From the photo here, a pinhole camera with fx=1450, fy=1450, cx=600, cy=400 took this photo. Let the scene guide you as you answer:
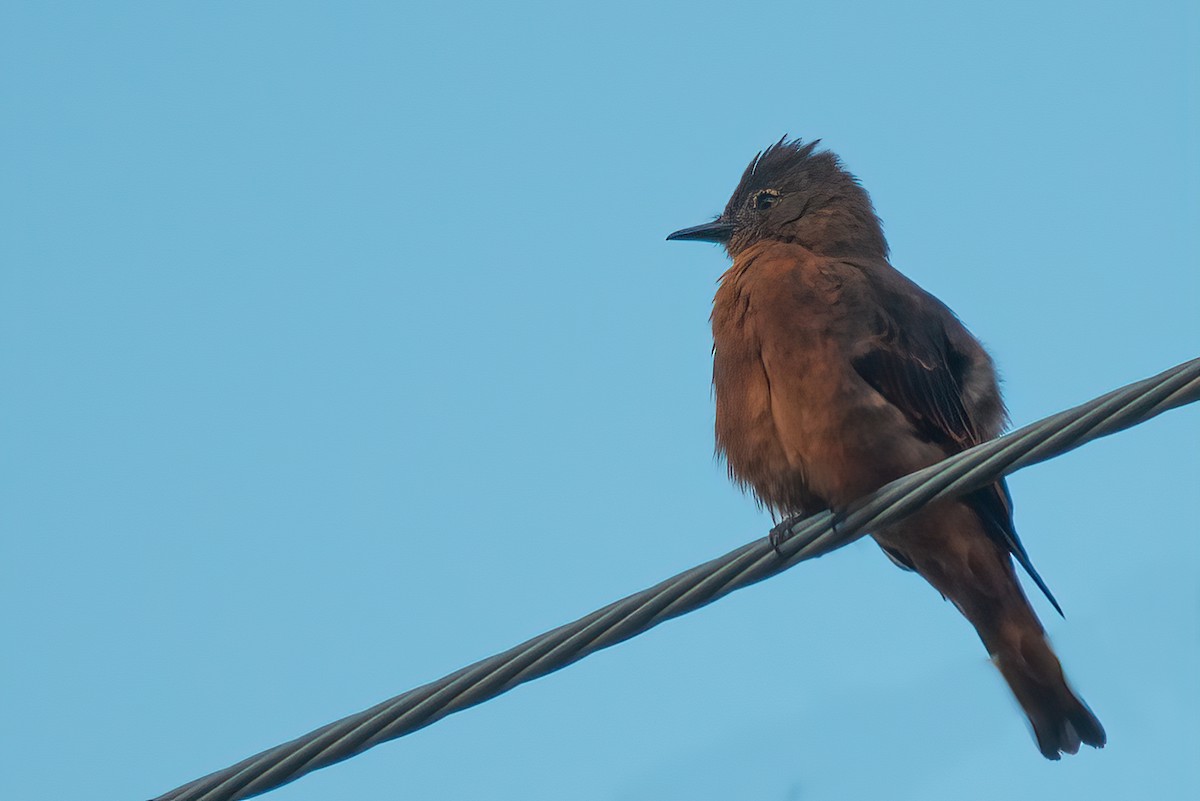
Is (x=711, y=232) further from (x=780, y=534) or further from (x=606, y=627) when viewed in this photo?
(x=606, y=627)

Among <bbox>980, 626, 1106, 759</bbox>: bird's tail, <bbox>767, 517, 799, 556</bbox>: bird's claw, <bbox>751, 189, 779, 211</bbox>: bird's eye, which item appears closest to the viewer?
<bbox>767, 517, 799, 556</bbox>: bird's claw

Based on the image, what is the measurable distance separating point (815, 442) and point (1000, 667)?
1.19 meters

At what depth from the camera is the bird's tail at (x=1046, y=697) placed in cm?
539

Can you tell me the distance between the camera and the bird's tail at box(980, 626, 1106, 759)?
539 cm

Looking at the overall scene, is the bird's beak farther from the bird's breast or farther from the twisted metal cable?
the twisted metal cable

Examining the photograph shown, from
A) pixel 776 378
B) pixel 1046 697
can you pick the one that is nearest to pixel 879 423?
pixel 776 378

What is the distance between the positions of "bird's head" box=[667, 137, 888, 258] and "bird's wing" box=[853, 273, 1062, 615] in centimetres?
78

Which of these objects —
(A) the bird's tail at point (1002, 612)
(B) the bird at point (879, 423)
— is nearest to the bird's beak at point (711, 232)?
(B) the bird at point (879, 423)

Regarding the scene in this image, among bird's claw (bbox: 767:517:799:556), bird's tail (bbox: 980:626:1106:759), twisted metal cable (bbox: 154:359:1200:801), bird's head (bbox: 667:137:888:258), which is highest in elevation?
bird's head (bbox: 667:137:888:258)

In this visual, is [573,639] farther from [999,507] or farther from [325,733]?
[999,507]

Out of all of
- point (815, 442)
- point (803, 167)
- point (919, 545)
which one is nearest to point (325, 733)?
point (815, 442)

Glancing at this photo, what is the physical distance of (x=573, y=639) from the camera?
3.48 m

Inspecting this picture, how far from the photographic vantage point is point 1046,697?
545 centimetres

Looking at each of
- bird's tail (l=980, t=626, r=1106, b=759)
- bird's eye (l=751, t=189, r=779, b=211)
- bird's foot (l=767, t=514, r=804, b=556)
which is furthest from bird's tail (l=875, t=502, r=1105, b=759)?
bird's eye (l=751, t=189, r=779, b=211)
